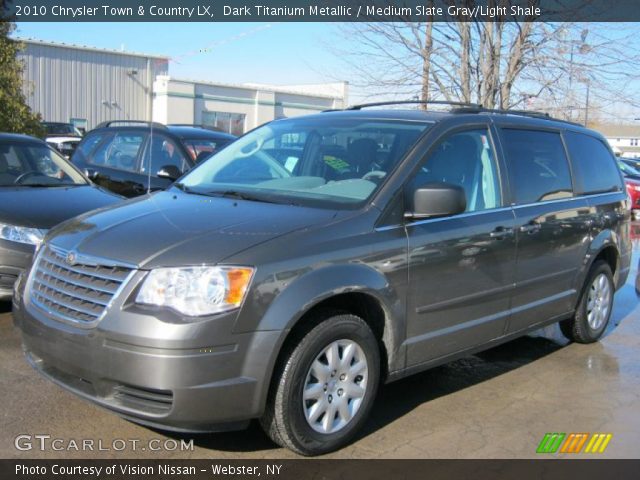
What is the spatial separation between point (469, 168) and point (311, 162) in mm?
1085

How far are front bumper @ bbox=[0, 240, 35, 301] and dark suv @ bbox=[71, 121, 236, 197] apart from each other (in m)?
2.77

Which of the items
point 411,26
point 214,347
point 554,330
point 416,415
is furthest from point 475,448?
point 411,26

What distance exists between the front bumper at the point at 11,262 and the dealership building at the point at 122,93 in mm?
28352

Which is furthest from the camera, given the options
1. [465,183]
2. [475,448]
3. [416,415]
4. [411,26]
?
[411,26]

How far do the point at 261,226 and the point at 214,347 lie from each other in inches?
29.3

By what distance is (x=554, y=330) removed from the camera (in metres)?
6.78

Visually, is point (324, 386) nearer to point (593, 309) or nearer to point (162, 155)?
point (593, 309)

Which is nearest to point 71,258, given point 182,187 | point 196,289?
point 196,289

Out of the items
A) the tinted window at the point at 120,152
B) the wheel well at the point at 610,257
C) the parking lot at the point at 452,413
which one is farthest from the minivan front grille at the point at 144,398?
the tinted window at the point at 120,152

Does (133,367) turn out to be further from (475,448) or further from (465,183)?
(465,183)

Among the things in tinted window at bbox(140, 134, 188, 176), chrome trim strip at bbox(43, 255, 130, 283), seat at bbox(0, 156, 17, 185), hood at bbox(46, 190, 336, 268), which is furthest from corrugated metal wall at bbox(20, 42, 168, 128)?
chrome trim strip at bbox(43, 255, 130, 283)

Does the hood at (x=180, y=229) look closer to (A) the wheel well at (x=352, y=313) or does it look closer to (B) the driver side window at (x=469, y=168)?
(A) the wheel well at (x=352, y=313)

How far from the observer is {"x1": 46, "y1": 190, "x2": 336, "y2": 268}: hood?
3.36m

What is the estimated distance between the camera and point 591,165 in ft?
20.0
